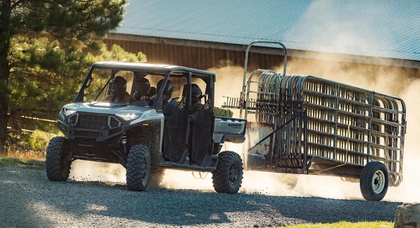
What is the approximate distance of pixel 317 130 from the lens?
20.8m

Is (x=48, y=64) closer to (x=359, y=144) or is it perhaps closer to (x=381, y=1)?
(x=359, y=144)

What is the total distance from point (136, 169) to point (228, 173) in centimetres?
276

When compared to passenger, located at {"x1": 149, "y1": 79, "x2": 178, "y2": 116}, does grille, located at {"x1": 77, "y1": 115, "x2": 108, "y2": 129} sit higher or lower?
lower

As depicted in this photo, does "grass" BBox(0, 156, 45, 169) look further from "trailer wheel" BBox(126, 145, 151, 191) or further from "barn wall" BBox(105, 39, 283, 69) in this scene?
"barn wall" BBox(105, 39, 283, 69)

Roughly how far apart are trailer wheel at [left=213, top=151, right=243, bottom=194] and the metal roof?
51.5 ft

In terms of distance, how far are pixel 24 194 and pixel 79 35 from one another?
1068 centimetres

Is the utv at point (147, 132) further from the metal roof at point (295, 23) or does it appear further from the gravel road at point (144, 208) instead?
the metal roof at point (295, 23)

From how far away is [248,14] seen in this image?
3772 centimetres

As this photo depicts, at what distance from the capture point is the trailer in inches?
788

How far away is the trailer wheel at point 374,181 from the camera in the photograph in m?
20.5

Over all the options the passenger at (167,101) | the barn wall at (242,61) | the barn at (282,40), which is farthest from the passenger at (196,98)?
the barn wall at (242,61)

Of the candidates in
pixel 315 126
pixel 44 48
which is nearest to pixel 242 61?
pixel 44 48

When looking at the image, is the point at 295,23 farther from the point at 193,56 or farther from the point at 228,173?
the point at 228,173

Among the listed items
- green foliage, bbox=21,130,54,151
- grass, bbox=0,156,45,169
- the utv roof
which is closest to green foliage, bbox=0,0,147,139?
green foliage, bbox=21,130,54,151
